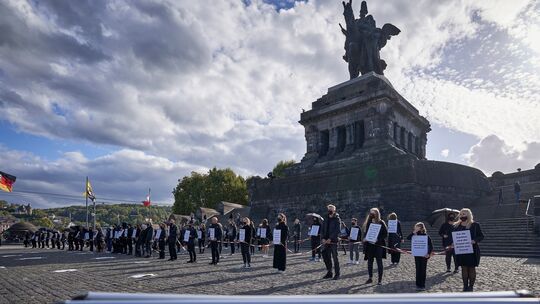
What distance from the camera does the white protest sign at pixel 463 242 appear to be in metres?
9.00

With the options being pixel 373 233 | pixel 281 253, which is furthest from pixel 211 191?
pixel 373 233

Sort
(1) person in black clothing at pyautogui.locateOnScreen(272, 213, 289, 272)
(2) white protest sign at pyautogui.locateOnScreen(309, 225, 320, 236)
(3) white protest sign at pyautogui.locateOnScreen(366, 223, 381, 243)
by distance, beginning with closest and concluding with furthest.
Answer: (3) white protest sign at pyautogui.locateOnScreen(366, 223, 381, 243) < (1) person in black clothing at pyautogui.locateOnScreen(272, 213, 289, 272) < (2) white protest sign at pyautogui.locateOnScreen(309, 225, 320, 236)

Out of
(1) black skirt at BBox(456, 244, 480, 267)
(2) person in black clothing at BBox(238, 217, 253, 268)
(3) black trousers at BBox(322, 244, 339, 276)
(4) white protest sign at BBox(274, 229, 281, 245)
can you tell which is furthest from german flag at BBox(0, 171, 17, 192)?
(1) black skirt at BBox(456, 244, 480, 267)

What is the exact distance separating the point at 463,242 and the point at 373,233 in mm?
2393

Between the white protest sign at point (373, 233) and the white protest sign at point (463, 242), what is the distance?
6.88 ft

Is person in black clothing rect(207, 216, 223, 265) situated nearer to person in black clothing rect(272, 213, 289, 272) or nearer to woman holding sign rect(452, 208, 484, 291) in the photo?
person in black clothing rect(272, 213, 289, 272)

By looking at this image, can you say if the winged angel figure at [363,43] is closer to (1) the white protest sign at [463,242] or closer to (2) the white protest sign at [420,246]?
(2) the white protest sign at [420,246]

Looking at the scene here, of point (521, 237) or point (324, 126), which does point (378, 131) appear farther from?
point (521, 237)

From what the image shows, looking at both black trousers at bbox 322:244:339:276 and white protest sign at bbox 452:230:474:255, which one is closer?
white protest sign at bbox 452:230:474:255

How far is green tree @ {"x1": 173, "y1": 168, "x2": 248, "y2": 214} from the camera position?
247ft

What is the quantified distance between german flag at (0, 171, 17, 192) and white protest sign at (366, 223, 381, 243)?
3202 cm

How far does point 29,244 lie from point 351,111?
43.0 meters

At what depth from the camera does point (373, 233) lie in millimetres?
10844

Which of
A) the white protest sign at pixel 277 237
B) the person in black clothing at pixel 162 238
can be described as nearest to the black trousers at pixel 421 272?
the white protest sign at pixel 277 237
